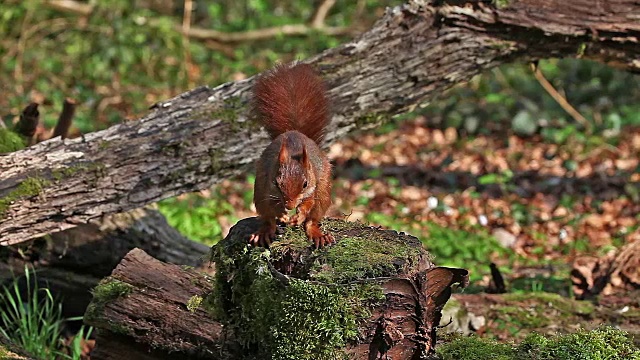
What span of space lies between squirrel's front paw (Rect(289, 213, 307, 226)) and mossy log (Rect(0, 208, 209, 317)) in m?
1.64

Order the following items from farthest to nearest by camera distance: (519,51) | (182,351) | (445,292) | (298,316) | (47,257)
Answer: (519,51)
(47,257)
(182,351)
(445,292)
(298,316)

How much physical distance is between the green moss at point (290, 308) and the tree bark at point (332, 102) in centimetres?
141

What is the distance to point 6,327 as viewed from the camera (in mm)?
4285

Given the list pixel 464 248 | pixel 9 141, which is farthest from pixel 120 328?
pixel 464 248

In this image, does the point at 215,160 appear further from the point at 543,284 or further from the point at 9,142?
the point at 543,284

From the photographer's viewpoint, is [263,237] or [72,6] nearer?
[263,237]

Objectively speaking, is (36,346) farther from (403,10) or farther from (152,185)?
(403,10)

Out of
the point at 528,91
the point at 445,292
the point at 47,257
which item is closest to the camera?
the point at 445,292

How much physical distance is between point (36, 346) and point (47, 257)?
2.16ft

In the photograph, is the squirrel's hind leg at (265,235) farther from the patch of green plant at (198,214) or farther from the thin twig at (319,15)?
the thin twig at (319,15)

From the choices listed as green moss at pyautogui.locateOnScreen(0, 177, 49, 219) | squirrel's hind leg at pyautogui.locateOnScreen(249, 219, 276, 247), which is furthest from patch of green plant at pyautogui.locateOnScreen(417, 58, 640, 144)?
squirrel's hind leg at pyautogui.locateOnScreen(249, 219, 276, 247)

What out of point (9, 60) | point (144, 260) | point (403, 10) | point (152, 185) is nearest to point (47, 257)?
point (152, 185)

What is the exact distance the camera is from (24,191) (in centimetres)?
398

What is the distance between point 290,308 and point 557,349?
0.95 metres
